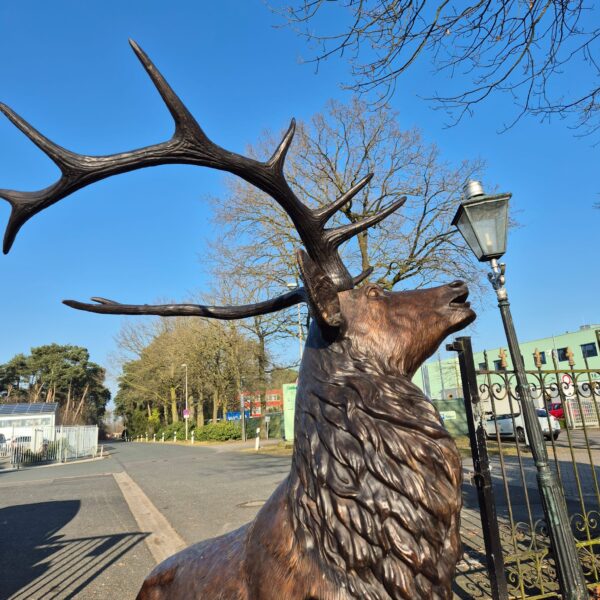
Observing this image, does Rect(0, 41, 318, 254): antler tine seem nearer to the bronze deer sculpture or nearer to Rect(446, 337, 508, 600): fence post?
the bronze deer sculpture

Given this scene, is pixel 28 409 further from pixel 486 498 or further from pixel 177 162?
pixel 177 162

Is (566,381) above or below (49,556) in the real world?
above

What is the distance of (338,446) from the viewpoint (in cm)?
133

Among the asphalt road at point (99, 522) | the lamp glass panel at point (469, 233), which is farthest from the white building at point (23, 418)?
the lamp glass panel at point (469, 233)

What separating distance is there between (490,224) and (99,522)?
800 centimetres

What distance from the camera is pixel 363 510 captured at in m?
1.24

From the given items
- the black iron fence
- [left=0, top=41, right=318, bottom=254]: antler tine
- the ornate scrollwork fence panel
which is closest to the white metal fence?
the ornate scrollwork fence panel

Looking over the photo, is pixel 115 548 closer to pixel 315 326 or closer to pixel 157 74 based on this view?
pixel 315 326

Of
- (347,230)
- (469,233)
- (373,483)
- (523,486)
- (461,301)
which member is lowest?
(523,486)

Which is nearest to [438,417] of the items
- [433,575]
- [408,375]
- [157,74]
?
[408,375]

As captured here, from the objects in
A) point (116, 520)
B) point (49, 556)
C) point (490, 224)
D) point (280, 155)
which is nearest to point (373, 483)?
point (280, 155)

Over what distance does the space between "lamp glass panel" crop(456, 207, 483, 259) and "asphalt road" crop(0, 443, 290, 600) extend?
4770mm

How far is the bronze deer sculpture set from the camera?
1195mm

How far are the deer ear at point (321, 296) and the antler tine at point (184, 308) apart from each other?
27cm
